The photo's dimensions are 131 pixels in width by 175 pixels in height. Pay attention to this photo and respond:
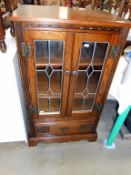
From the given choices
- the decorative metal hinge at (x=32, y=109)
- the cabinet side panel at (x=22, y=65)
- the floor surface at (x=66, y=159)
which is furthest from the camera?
the floor surface at (x=66, y=159)

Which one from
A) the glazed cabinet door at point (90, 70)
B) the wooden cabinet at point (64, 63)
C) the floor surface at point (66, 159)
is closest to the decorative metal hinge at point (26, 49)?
the wooden cabinet at point (64, 63)

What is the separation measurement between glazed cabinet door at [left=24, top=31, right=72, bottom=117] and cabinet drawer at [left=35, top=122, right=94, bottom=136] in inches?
5.6

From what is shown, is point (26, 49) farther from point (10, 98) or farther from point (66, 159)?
point (66, 159)

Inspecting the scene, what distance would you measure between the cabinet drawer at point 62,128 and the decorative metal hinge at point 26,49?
0.66m

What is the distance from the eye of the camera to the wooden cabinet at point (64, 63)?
807 mm

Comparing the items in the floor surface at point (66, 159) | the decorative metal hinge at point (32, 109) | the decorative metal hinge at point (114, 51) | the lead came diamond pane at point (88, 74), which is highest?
the decorative metal hinge at point (114, 51)

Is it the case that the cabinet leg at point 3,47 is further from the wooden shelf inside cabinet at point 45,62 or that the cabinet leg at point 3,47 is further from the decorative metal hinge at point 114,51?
the decorative metal hinge at point 114,51

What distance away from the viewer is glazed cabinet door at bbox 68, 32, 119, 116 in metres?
0.88

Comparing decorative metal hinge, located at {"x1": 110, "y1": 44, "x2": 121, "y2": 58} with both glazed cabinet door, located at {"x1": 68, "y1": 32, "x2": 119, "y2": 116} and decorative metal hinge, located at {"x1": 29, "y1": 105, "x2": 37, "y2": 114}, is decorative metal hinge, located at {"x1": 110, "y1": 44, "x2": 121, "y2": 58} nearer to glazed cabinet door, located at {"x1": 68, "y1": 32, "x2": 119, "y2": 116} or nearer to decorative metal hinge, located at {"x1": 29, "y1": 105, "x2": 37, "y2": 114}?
glazed cabinet door, located at {"x1": 68, "y1": 32, "x2": 119, "y2": 116}

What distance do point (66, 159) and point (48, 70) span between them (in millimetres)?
885

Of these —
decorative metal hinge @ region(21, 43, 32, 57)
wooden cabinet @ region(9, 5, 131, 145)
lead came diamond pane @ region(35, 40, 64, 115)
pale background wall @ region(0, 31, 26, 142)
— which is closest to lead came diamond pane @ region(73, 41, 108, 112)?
wooden cabinet @ region(9, 5, 131, 145)

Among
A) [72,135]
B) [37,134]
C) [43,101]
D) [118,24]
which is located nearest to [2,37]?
[43,101]

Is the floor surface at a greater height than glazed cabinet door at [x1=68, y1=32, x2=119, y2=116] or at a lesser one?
lesser

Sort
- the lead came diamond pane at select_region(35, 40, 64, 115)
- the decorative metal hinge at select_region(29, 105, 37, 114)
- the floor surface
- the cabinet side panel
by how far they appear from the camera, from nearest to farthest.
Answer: the cabinet side panel < the lead came diamond pane at select_region(35, 40, 64, 115) < the decorative metal hinge at select_region(29, 105, 37, 114) < the floor surface
